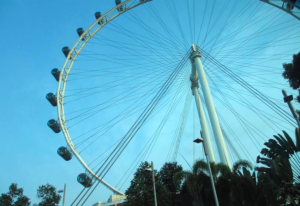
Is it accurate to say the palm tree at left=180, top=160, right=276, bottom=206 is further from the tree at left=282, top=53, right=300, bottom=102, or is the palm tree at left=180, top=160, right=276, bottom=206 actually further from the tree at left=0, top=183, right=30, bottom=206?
the tree at left=0, top=183, right=30, bottom=206

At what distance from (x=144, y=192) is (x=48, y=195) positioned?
61.1ft

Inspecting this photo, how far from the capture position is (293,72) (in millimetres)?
21281

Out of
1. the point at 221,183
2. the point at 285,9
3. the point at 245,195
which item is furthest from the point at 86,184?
the point at 285,9

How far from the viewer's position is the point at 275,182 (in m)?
18.0

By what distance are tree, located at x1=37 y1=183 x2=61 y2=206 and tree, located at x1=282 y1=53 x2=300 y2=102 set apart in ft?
107

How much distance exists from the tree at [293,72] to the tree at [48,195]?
32614mm

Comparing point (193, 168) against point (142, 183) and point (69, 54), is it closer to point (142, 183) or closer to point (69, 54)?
Answer: point (142, 183)

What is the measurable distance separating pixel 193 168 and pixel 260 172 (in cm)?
578

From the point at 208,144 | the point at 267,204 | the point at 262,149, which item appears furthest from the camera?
the point at 208,144

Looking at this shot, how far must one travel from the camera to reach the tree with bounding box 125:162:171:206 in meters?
22.1

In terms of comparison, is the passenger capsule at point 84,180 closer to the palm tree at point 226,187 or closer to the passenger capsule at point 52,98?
the passenger capsule at point 52,98

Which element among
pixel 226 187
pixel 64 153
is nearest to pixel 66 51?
pixel 64 153

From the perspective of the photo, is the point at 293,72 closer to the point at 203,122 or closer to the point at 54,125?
the point at 203,122

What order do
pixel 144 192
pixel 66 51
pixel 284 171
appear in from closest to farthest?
pixel 284 171
pixel 144 192
pixel 66 51
